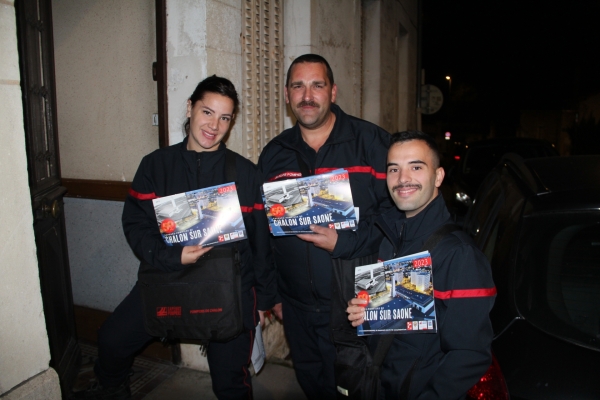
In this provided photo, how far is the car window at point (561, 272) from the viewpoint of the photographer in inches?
76.1

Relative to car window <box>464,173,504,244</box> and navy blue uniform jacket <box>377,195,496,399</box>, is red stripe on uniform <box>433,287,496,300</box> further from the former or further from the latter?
car window <box>464,173,504,244</box>

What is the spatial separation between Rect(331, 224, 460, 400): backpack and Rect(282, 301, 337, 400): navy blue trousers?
0.19 m

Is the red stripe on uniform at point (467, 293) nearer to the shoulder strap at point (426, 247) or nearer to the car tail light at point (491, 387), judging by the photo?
the shoulder strap at point (426, 247)

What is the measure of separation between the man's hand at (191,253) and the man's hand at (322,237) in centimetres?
55

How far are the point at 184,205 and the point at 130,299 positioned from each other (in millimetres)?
769

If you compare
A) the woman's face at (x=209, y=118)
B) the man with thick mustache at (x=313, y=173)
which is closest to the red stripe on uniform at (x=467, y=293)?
the man with thick mustache at (x=313, y=173)

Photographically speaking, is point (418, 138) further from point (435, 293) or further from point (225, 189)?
point (225, 189)

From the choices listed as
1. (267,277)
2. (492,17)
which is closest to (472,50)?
(492,17)

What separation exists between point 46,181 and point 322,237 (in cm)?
196

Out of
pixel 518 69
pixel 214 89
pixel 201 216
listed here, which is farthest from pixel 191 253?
pixel 518 69

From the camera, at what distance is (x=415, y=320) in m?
1.91

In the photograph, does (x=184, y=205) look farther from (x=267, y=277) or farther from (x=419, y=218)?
(x=419, y=218)

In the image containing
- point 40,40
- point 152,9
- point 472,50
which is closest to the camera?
point 40,40

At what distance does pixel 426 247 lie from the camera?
6.39 feet
